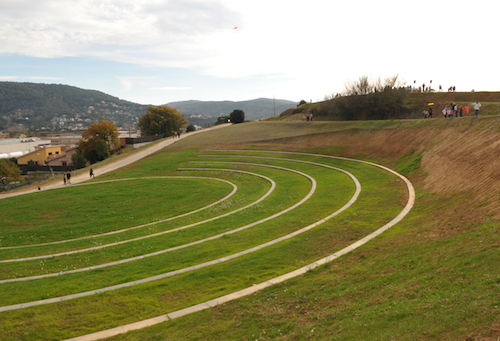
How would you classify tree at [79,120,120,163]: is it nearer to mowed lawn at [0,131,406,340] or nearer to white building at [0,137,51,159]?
mowed lawn at [0,131,406,340]

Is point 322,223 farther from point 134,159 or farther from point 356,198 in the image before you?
point 134,159

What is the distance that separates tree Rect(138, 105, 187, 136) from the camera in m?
80.4

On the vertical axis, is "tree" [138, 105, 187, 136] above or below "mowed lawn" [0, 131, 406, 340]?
above

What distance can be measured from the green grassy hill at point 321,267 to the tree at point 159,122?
55.3m

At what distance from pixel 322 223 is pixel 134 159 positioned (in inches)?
1576

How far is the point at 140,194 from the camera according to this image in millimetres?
27750

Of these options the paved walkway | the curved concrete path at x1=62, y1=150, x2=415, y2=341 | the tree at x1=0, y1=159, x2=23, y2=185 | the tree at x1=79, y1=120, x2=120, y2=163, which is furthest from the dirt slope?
the tree at x1=0, y1=159, x2=23, y2=185

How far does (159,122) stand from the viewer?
80.7 m

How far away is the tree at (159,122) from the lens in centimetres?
8044

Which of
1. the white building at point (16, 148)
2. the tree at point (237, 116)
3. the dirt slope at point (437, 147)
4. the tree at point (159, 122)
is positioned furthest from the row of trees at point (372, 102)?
the white building at point (16, 148)

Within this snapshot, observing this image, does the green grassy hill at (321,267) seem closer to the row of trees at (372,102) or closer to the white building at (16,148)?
the row of trees at (372,102)

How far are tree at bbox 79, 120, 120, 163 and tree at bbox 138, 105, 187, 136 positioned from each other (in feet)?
36.5

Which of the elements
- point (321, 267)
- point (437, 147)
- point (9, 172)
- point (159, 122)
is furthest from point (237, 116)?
point (321, 267)

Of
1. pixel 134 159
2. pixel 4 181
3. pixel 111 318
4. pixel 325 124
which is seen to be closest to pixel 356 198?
pixel 111 318
